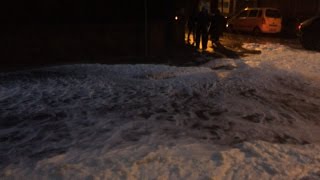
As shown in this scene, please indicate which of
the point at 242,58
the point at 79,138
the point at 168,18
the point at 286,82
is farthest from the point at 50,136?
the point at 168,18

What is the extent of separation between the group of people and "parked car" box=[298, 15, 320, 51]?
3.52m

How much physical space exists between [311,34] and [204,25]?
4.32 meters

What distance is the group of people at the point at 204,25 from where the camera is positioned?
1516 cm

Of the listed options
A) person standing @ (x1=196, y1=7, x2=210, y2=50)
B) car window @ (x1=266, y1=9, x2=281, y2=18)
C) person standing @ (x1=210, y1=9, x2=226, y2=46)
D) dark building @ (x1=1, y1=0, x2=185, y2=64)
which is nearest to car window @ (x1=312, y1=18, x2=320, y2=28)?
person standing @ (x1=210, y1=9, x2=226, y2=46)

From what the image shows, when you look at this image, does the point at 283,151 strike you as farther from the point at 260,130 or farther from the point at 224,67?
the point at 224,67

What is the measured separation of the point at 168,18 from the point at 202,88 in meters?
6.59

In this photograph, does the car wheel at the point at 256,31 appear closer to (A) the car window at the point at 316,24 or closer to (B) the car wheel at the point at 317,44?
(A) the car window at the point at 316,24

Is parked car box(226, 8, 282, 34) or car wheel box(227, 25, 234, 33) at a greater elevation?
parked car box(226, 8, 282, 34)

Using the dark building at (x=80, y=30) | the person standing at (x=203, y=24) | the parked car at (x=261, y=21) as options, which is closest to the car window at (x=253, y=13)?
the parked car at (x=261, y=21)

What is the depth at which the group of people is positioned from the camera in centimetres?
1516

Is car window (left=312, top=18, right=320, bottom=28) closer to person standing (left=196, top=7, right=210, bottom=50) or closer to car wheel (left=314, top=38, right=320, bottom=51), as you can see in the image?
car wheel (left=314, top=38, right=320, bottom=51)

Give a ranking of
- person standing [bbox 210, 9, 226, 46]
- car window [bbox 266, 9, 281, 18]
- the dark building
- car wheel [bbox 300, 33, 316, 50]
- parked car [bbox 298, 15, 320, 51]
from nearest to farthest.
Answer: the dark building
parked car [bbox 298, 15, 320, 51]
car wheel [bbox 300, 33, 316, 50]
person standing [bbox 210, 9, 226, 46]
car window [bbox 266, 9, 281, 18]

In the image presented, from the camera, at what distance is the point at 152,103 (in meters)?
7.39

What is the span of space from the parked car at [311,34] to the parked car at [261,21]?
5.92m
